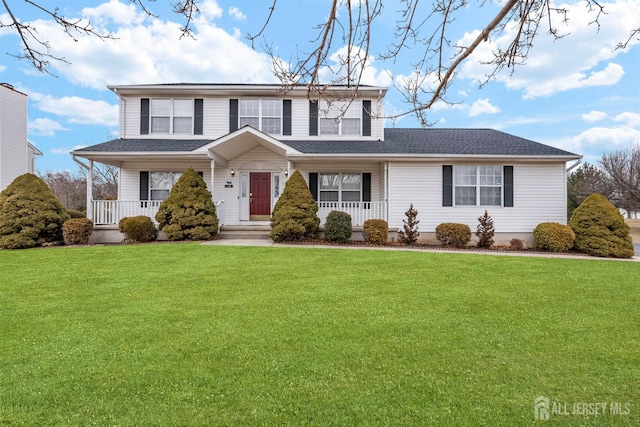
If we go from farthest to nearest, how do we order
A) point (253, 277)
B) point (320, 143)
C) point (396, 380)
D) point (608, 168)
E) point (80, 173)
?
1. point (80, 173)
2. point (608, 168)
3. point (320, 143)
4. point (253, 277)
5. point (396, 380)

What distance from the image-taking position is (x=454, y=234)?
12.3 meters

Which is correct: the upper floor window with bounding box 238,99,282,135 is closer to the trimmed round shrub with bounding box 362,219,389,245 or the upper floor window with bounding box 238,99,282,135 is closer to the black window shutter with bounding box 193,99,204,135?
the black window shutter with bounding box 193,99,204,135

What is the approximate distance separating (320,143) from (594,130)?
13300 millimetres

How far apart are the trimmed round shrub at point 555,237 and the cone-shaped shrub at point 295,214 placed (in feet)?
25.6

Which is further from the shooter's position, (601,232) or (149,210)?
(149,210)

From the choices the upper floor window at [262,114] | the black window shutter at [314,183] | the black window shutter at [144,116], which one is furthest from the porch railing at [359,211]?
the black window shutter at [144,116]

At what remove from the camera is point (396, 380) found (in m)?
2.91

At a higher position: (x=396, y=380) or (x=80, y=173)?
(x=80, y=173)

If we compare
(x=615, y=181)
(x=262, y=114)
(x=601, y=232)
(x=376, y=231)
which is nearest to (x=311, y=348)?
(x=376, y=231)

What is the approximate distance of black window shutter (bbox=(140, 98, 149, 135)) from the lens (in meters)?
14.3

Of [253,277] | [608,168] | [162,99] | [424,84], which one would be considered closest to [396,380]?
[424,84]

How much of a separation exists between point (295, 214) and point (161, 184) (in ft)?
20.1

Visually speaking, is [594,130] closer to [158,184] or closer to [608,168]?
[608,168]

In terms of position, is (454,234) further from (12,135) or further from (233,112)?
(12,135)
